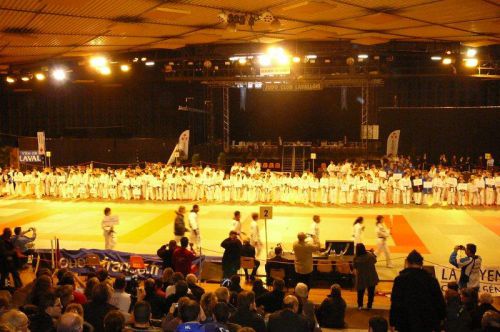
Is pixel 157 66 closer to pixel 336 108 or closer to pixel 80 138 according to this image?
pixel 80 138

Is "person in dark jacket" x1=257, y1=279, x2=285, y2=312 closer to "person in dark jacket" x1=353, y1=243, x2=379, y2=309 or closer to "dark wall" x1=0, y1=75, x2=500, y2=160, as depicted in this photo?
"person in dark jacket" x1=353, y1=243, x2=379, y2=309

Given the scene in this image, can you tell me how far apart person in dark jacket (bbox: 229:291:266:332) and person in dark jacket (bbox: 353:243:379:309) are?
14.4 ft

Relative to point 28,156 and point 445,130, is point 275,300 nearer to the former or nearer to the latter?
point 28,156

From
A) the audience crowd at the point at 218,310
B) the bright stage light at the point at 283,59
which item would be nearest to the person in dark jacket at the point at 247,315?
the audience crowd at the point at 218,310

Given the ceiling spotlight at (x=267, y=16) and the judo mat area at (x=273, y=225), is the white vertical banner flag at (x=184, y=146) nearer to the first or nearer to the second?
the judo mat area at (x=273, y=225)

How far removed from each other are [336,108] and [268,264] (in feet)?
84.4

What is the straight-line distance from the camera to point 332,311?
8305mm

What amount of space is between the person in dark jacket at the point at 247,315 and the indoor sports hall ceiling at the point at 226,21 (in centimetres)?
701

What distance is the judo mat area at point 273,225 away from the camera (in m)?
15.4

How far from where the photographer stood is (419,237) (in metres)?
16.4

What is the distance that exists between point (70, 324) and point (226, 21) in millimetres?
9228

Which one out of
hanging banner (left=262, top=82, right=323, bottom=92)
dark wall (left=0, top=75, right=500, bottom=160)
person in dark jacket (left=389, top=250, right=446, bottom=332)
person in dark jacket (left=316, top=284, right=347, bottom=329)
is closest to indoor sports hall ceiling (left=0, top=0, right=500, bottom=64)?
person in dark jacket (left=316, top=284, right=347, bottom=329)

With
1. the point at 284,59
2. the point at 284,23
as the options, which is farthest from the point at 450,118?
the point at 284,23

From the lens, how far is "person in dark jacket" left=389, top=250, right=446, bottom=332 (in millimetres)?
6355
